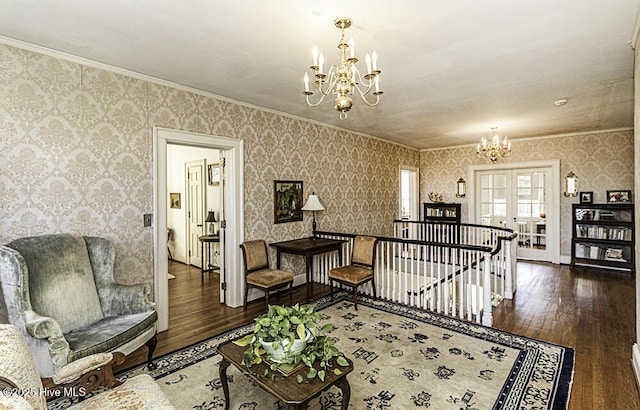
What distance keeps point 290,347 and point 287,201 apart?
10.1 feet

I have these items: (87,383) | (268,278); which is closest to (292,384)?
(87,383)

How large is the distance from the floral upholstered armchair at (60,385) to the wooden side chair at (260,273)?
6.94 ft

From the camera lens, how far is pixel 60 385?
1621 millimetres

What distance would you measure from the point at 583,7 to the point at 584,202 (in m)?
5.50

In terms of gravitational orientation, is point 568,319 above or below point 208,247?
below

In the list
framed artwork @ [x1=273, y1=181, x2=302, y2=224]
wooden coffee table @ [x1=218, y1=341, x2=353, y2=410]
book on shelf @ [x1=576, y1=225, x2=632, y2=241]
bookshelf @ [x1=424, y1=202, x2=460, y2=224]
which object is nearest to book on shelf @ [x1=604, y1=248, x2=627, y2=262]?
book on shelf @ [x1=576, y1=225, x2=632, y2=241]

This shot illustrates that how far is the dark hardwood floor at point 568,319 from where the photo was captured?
2440mm

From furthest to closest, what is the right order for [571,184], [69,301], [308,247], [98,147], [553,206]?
[553,206] < [571,184] < [308,247] < [98,147] < [69,301]

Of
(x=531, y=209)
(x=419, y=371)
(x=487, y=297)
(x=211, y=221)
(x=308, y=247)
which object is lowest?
(x=419, y=371)

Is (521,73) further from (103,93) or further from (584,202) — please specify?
(584,202)

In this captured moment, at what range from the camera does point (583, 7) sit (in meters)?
2.10

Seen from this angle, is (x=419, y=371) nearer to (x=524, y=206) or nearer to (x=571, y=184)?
(x=571, y=184)

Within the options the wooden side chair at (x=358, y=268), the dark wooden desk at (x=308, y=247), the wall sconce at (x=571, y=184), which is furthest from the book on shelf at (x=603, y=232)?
the dark wooden desk at (x=308, y=247)

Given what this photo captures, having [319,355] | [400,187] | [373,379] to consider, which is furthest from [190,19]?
[400,187]
